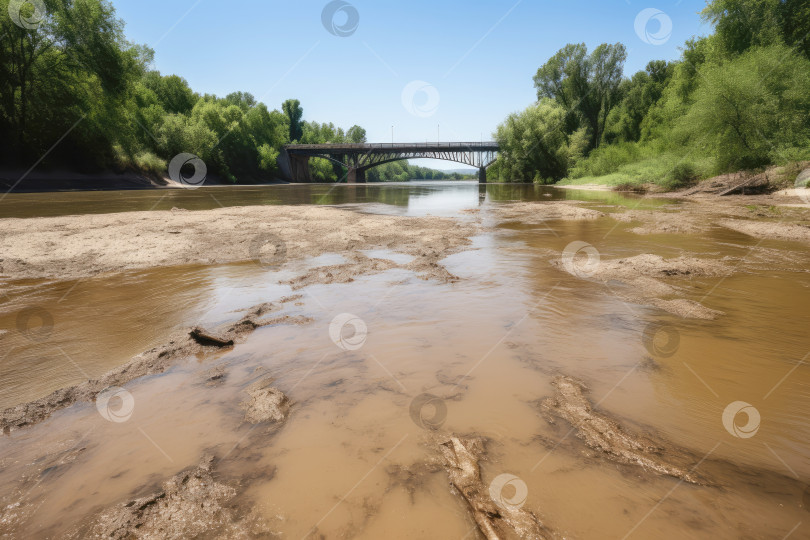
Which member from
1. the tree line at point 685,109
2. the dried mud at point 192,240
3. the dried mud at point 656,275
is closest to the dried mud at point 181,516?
the dried mud at point 192,240

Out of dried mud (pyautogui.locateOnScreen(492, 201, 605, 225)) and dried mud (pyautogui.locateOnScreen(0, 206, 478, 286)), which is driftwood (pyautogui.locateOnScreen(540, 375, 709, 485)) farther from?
dried mud (pyautogui.locateOnScreen(492, 201, 605, 225))

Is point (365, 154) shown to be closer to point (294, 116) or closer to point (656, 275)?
point (294, 116)

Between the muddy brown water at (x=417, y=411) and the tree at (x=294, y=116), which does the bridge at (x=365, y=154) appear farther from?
the muddy brown water at (x=417, y=411)

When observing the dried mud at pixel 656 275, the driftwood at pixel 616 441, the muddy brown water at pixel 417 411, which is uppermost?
the dried mud at pixel 656 275

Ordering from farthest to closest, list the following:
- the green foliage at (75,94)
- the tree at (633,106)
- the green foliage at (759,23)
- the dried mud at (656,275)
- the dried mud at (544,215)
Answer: the tree at (633,106)
the green foliage at (75,94)
the green foliage at (759,23)
the dried mud at (544,215)
the dried mud at (656,275)

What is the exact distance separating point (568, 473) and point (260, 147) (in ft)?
266

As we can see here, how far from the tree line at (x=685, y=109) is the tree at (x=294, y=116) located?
64276 millimetres

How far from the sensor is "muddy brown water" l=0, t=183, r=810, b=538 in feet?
6.73

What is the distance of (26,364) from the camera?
12.2ft

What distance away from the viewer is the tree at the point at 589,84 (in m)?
49.7

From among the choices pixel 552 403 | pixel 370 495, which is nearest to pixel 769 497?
pixel 552 403

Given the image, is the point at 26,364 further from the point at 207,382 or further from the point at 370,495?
the point at 370,495

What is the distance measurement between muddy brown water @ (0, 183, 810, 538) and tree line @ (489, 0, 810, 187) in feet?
85.8

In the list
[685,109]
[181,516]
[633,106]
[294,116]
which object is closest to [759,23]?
[685,109]
